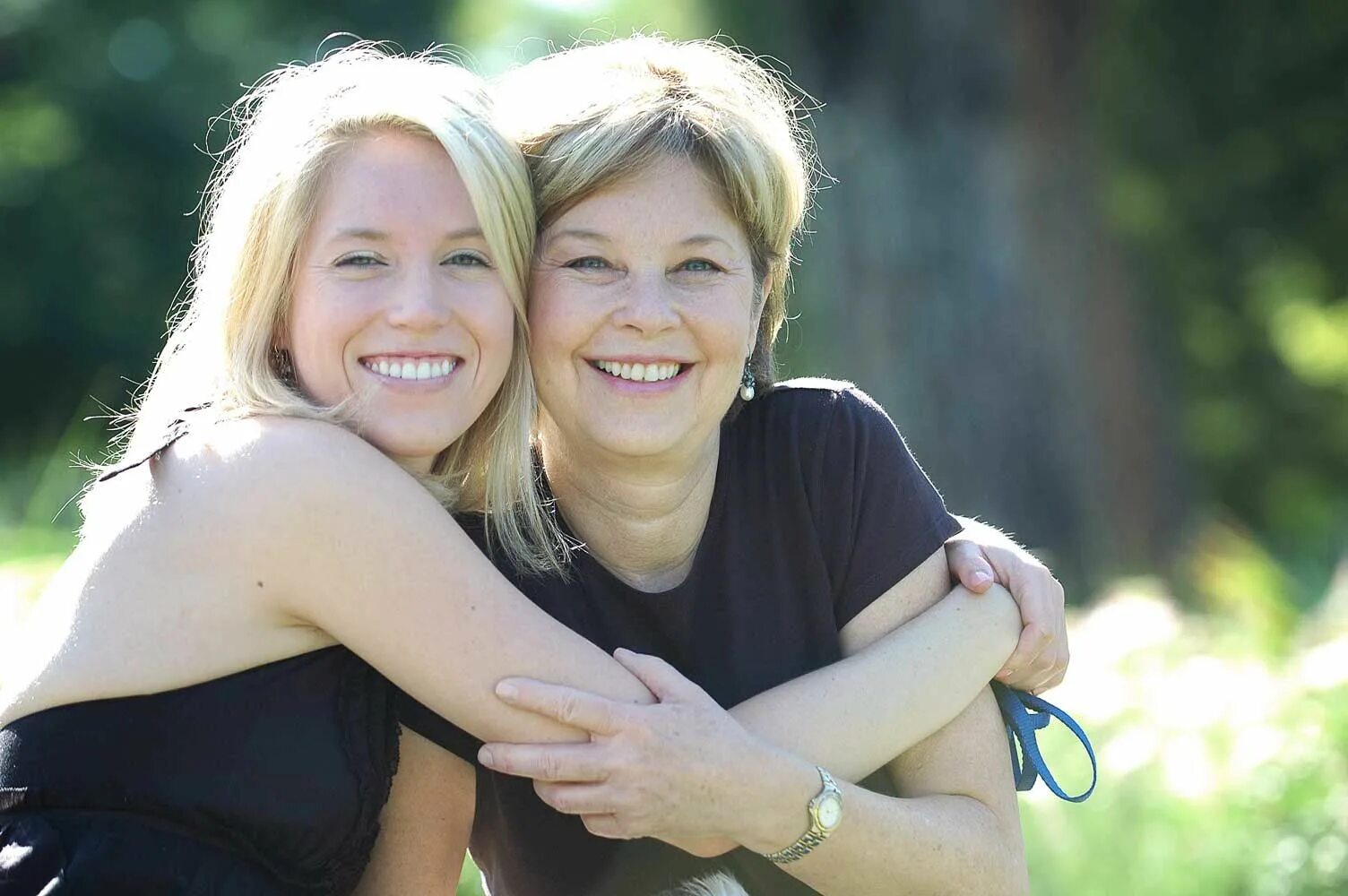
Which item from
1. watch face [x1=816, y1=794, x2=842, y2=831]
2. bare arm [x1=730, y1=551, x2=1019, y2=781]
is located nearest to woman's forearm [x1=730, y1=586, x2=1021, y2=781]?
bare arm [x1=730, y1=551, x2=1019, y2=781]

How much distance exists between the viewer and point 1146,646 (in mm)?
5438

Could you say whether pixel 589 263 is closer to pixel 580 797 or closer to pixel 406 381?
pixel 406 381

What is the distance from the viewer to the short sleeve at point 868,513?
9.73 ft

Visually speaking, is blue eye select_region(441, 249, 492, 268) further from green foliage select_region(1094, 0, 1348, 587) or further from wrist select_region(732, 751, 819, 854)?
green foliage select_region(1094, 0, 1348, 587)

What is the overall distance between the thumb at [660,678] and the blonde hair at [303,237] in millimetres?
367

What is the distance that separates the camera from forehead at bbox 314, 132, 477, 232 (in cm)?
269

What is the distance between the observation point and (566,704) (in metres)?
2.45

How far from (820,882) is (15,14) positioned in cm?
1932

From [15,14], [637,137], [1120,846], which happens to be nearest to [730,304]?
[637,137]

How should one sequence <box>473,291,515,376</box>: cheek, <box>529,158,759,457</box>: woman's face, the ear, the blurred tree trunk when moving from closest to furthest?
1. <box>473,291,515,376</box>: cheek
2. <box>529,158,759,457</box>: woman's face
3. the ear
4. the blurred tree trunk

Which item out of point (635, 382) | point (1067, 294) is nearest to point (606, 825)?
point (635, 382)

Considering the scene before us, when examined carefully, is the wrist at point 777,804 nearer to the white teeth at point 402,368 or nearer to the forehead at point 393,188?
the white teeth at point 402,368

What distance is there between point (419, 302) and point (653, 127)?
60 cm

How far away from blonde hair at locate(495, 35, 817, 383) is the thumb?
2.91 feet
